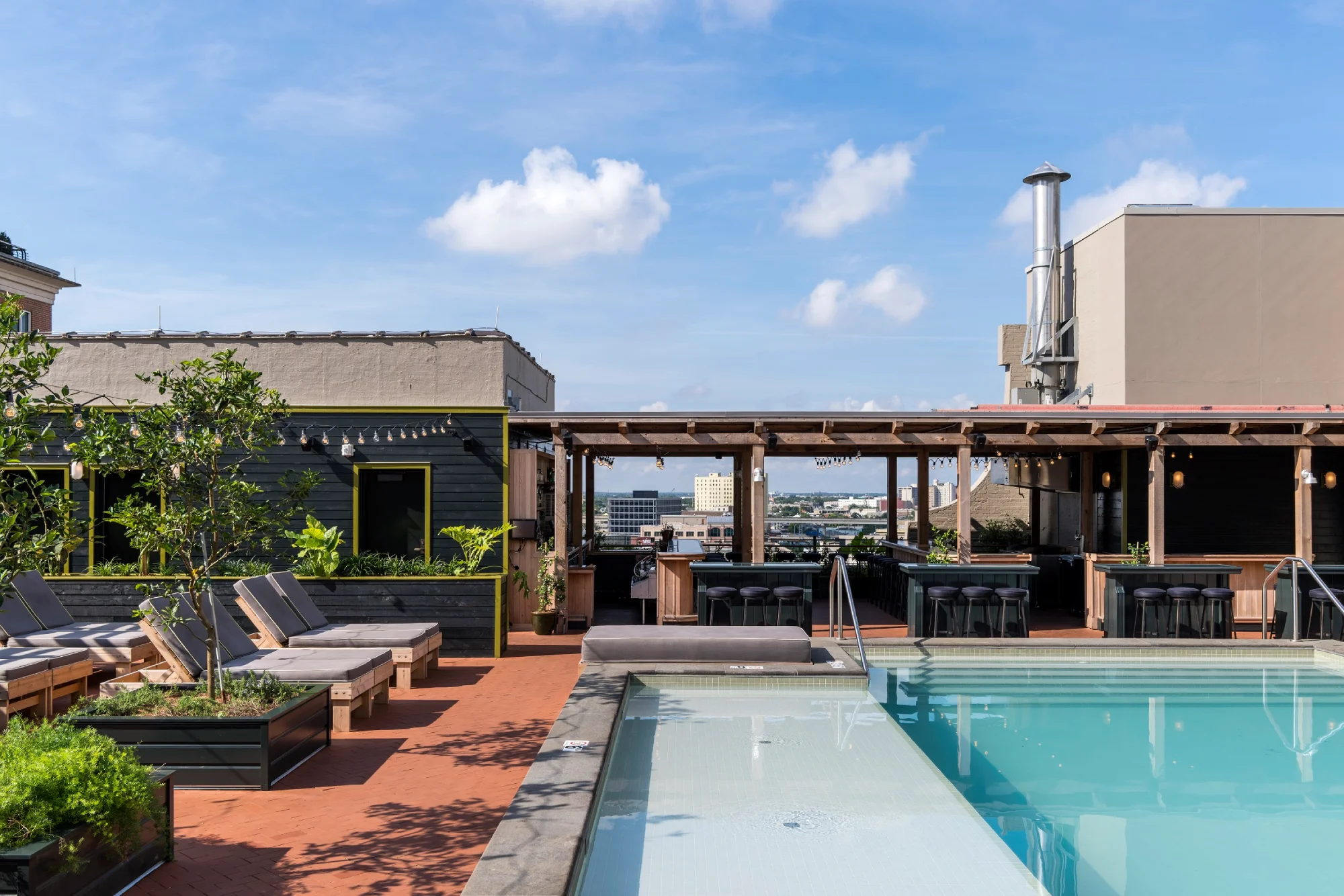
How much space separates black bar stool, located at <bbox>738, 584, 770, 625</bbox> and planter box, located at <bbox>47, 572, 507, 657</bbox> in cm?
271

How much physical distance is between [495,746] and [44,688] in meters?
3.43

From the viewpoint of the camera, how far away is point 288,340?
523 inches

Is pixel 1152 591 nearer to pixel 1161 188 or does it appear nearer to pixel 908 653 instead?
pixel 908 653

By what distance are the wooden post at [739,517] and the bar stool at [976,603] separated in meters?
4.68

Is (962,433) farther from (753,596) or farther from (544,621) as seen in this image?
(544,621)

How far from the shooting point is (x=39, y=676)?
264 inches

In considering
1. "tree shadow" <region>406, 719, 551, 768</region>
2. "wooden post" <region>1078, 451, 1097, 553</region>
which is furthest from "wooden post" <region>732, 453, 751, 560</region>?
"tree shadow" <region>406, 719, 551, 768</region>

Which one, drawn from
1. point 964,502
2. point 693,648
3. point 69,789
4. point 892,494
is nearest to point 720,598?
point 693,648

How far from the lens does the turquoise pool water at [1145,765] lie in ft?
15.4

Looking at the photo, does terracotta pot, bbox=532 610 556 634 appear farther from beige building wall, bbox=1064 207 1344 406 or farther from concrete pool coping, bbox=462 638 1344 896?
beige building wall, bbox=1064 207 1344 406

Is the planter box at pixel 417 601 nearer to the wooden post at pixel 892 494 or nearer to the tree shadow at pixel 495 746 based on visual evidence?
the tree shadow at pixel 495 746

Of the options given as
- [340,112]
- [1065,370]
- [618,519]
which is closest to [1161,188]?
[1065,370]

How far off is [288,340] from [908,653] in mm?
9502

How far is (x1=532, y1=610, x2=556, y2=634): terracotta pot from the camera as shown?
1112 centimetres
